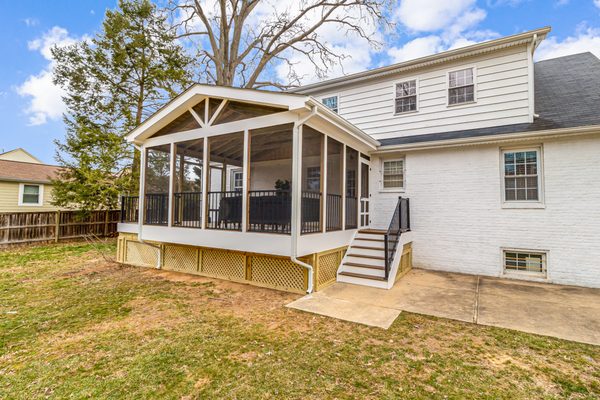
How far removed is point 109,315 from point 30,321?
1038 mm

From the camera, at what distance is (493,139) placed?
265 inches

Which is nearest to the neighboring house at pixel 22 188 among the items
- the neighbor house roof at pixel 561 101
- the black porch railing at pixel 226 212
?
the black porch railing at pixel 226 212

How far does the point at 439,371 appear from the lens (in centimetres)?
288

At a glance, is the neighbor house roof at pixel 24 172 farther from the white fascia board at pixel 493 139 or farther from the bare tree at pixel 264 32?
the white fascia board at pixel 493 139

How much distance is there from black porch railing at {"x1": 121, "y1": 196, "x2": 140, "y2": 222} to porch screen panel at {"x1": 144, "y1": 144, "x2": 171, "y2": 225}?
51.7 inches

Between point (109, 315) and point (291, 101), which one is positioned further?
point (291, 101)

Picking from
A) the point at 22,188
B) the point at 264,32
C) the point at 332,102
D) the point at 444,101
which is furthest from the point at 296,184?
the point at 22,188

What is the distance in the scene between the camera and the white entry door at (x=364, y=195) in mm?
8008

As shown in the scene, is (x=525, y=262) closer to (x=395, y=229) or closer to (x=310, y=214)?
(x=395, y=229)

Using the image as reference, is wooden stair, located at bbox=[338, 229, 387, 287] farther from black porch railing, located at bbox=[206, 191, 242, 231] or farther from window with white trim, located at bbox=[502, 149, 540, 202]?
window with white trim, located at bbox=[502, 149, 540, 202]

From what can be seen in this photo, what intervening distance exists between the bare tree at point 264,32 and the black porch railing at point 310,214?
35.6 ft

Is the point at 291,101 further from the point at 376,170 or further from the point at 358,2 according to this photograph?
the point at 358,2

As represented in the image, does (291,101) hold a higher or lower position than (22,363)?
higher

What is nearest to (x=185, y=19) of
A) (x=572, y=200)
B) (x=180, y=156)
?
(x=180, y=156)
